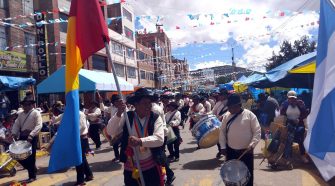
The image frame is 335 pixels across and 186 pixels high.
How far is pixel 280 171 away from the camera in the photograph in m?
8.67

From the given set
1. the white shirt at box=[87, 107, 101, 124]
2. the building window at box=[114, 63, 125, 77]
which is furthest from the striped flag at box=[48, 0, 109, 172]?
the building window at box=[114, 63, 125, 77]

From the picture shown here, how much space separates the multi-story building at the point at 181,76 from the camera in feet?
244

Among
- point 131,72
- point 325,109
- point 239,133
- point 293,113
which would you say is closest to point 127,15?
point 131,72

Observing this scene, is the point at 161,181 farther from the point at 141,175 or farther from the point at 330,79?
the point at 330,79

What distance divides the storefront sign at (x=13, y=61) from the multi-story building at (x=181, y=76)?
42.5 meters

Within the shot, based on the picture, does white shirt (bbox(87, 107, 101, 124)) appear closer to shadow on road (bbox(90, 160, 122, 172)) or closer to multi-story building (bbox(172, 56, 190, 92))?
shadow on road (bbox(90, 160, 122, 172))

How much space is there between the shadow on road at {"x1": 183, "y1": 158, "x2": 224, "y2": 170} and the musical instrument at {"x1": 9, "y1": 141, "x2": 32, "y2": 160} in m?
3.80

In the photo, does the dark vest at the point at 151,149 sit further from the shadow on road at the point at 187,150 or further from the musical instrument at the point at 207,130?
the shadow on road at the point at 187,150

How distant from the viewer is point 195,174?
28.8 feet

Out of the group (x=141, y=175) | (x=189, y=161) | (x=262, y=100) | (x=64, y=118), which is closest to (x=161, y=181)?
(x=141, y=175)

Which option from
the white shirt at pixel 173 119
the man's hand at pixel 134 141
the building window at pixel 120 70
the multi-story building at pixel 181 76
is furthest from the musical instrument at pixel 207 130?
the multi-story building at pixel 181 76

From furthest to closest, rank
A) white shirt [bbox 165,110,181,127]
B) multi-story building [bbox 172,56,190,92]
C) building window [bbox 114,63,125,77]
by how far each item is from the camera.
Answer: multi-story building [bbox 172,56,190,92], building window [bbox 114,63,125,77], white shirt [bbox 165,110,181,127]

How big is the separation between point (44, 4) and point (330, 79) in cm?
2918

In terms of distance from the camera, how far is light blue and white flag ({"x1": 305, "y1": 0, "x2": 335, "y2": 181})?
3371 millimetres
